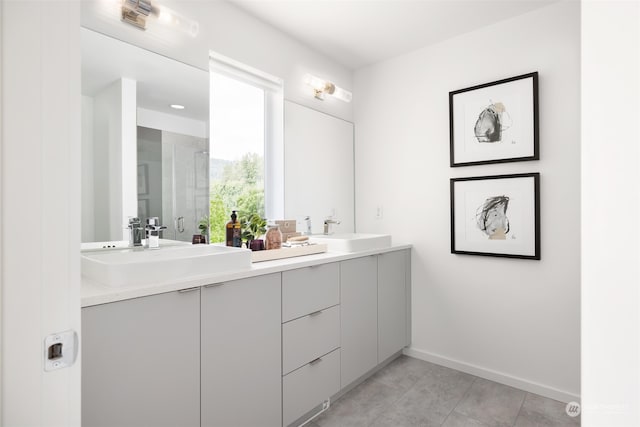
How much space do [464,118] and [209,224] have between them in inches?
74.1

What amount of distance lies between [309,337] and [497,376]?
1.44 metres

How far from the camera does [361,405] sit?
2.06 meters

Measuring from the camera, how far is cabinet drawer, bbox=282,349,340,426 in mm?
1715

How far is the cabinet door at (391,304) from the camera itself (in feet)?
7.98

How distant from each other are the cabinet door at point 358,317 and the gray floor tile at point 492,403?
24.0 inches

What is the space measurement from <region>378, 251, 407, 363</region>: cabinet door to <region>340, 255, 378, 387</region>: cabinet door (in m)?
0.08

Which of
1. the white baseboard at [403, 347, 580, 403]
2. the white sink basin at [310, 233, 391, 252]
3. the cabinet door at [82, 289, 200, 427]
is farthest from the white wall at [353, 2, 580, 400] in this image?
the cabinet door at [82, 289, 200, 427]

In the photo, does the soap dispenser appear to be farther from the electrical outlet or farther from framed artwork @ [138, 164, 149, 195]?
the electrical outlet

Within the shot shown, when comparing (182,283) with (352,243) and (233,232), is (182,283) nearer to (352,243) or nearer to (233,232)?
(233,232)

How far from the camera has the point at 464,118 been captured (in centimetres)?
249

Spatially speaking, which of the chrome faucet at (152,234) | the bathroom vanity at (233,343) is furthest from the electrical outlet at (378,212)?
the chrome faucet at (152,234)

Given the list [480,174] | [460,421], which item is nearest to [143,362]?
[460,421]

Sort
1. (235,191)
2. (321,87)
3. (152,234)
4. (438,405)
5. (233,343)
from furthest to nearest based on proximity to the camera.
Answer: (321,87) < (235,191) < (438,405) < (152,234) < (233,343)
